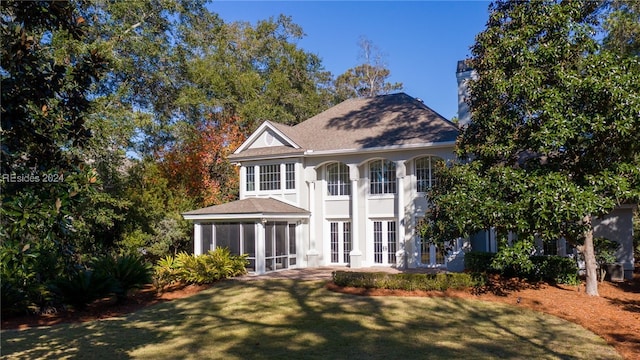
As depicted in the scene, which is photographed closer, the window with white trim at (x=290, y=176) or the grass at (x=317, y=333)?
the grass at (x=317, y=333)

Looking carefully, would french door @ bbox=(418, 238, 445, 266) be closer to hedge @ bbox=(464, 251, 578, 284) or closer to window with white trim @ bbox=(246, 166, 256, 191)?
hedge @ bbox=(464, 251, 578, 284)

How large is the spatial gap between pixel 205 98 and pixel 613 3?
25120mm

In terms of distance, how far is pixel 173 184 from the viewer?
100.0ft

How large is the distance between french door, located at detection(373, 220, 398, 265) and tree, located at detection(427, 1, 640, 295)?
7.59 meters

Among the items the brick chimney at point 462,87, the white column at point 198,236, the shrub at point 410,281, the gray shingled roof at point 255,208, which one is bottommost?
the shrub at point 410,281

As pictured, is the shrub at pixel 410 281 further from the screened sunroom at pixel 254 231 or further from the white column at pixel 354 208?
the white column at pixel 354 208

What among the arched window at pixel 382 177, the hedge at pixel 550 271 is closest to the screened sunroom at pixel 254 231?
the arched window at pixel 382 177

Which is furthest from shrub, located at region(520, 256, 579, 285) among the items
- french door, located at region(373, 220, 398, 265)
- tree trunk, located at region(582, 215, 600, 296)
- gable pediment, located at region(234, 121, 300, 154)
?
gable pediment, located at region(234, 121, 300, 154)

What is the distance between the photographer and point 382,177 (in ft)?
80.6

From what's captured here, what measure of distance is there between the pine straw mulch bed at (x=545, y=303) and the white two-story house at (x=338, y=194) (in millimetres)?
4791

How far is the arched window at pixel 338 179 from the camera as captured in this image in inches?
1000

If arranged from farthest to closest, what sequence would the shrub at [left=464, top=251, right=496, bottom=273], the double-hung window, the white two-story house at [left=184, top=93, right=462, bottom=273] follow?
the double-hung window < the white two-story house at [left=184, top=93, right=462, bottom=273] < the shrub at [left=464, top=251, right=496, bottom=273]

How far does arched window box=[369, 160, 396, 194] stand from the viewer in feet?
79.7

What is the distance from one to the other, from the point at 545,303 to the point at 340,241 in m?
12.0
